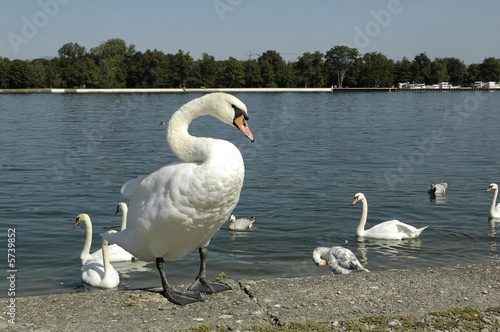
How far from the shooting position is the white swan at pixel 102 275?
9094 mm

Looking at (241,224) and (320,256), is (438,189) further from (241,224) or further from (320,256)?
(320,256)

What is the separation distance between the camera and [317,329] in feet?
14.1

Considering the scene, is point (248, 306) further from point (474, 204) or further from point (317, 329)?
point (474, 204)

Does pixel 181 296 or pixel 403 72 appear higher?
pixel 403 72

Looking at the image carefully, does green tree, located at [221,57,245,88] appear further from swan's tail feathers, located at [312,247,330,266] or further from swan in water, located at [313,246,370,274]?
swan in water, located at [313,246,370,274]

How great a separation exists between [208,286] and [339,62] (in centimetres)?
18307

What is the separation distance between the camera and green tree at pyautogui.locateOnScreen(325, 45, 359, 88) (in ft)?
590

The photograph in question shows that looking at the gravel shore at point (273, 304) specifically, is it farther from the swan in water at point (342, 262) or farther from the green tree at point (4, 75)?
the green tree at point (4, 75)

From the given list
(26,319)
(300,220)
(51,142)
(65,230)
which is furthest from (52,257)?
(51,142)

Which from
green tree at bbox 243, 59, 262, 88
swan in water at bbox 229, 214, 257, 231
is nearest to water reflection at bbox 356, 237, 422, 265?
swan in water at bbox 229, 214, 257, 231

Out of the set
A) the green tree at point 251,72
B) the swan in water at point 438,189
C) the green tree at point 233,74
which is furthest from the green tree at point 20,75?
the swan in water at point 438,189

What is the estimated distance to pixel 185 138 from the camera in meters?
5.11

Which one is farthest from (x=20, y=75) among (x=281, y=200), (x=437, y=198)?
(x=437, y=198)

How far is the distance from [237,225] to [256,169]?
9029 mm
